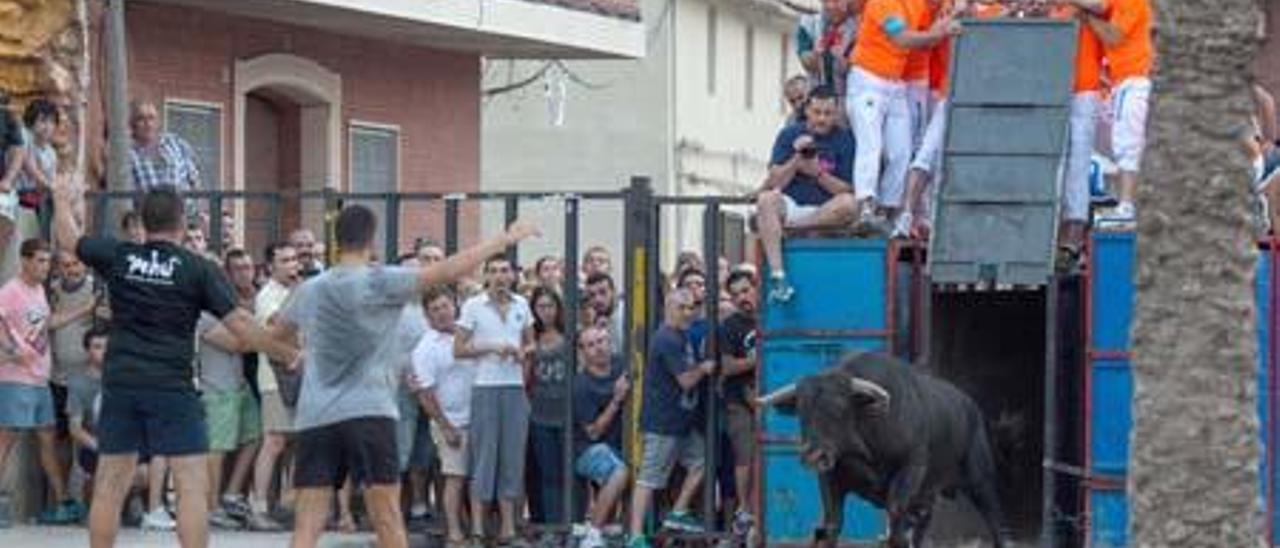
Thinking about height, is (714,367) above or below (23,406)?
above

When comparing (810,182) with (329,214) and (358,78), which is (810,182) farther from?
(358,78)

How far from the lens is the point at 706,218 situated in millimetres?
20266

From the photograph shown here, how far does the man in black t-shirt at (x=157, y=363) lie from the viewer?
1548cm

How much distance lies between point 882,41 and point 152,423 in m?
5.44

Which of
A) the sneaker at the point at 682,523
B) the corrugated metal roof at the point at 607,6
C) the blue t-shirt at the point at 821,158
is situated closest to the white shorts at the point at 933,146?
the blue t-shirt at the point at 821,158

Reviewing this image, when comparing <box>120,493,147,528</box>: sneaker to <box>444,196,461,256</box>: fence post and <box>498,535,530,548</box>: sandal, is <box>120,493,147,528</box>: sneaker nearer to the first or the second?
<box>498,535,530,548</box>: sandal

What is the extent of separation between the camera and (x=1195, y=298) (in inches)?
455

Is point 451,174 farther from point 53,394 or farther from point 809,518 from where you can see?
point 809,518

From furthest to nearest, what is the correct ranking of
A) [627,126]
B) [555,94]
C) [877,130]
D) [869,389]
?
1. [627,126]
2. [555,94]
3. [877,130]
4. [869,389]

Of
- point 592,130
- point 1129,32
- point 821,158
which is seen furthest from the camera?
point 592,130

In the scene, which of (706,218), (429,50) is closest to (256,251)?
(429,50)

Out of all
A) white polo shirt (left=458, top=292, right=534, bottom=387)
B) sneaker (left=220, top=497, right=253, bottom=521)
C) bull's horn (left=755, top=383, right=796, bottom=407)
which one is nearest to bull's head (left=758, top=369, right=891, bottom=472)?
bull's horn (left=755, top=383, right=796, bottom=407)

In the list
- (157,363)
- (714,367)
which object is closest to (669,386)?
(714,367)

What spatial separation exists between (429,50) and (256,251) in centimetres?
481
